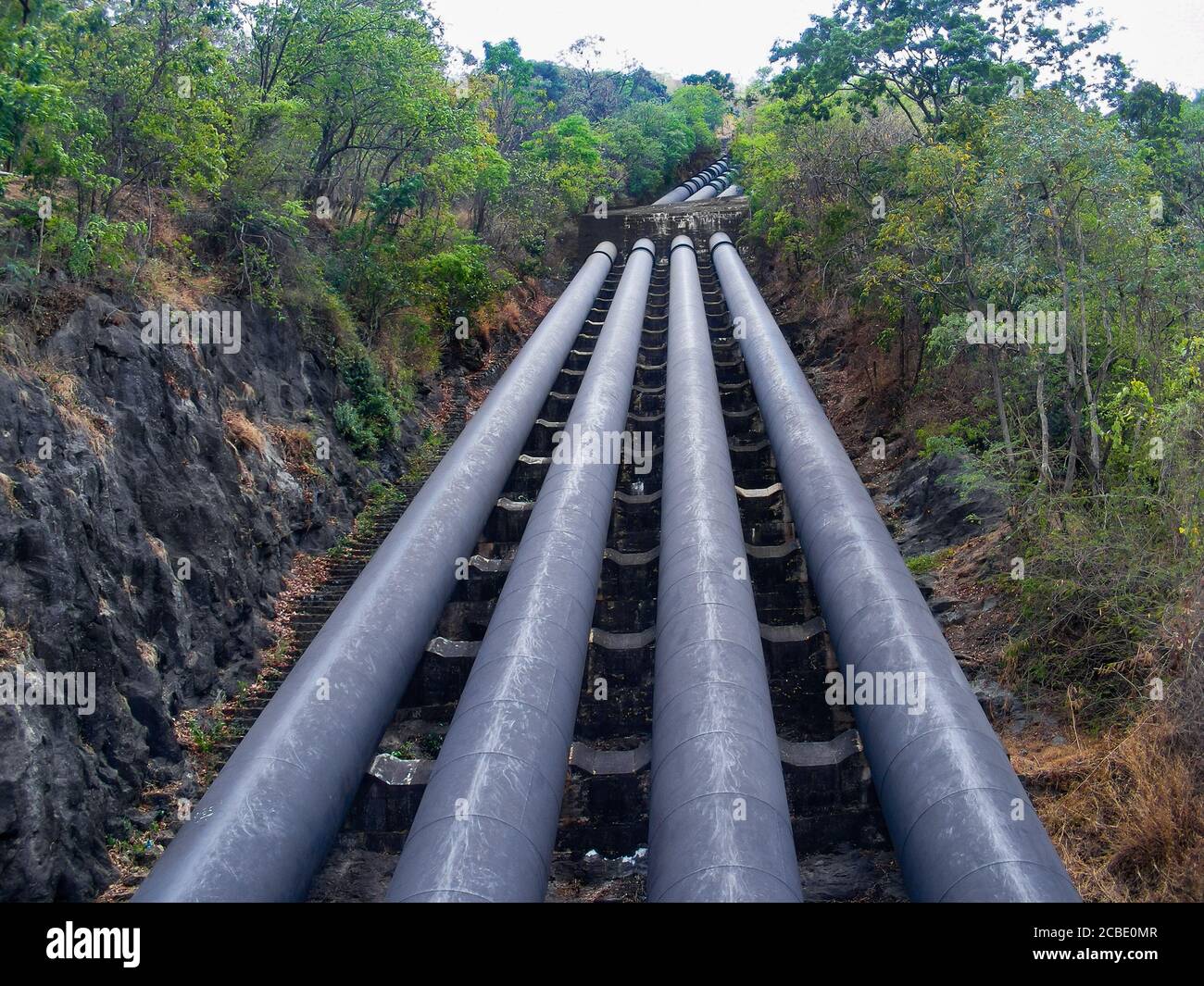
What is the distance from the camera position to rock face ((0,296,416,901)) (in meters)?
8.25

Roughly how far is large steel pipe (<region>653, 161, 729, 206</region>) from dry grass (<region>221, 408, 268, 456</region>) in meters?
31.0

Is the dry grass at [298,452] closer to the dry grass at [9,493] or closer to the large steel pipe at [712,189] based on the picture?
the dry grass at [9,493]

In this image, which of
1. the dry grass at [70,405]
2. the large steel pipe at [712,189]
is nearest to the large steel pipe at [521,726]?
the dry grass at [70,405]

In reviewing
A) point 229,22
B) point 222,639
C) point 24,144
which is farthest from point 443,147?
point 222,639

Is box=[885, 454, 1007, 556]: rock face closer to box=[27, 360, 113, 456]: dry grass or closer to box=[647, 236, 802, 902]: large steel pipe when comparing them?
box=[647, 236, 802, 902]: large steel pipe

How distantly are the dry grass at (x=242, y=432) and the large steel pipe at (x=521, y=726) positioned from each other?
481 centimetres

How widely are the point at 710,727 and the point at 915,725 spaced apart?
1905 mm

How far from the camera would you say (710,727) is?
811 cm

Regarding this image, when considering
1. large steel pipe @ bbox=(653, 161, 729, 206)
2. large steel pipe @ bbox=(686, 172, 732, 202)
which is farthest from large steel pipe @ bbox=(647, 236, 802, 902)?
large steel pipe @ bbox=(686, 172, 732, 202)

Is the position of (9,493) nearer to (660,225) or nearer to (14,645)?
(14,645)

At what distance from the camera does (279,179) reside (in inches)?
711

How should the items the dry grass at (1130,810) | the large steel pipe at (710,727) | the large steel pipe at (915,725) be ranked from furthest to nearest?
the dry grass at (1130,810) < the large steel pipe at (710,727) < the large steel pipe at (915,725)

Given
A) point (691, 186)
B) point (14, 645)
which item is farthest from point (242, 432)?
point (691, 186)

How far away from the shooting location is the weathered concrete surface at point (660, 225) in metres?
36.1
